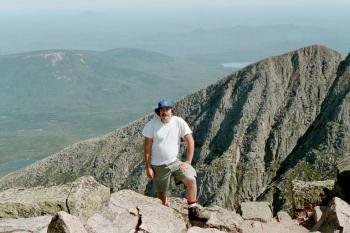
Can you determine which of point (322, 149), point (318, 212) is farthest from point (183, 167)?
point (322, 149)

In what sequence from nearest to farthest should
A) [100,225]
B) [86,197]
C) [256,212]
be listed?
1. [100,225]
2. [86,197]
3. [256,212]

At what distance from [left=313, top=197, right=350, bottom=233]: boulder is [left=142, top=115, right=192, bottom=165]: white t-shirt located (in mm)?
6762

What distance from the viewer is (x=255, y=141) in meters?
118

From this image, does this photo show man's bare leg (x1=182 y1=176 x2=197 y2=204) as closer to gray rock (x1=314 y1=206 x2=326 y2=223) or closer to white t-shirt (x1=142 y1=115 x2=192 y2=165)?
white t-shirt (x1=142 y1=115 x2=192 y2=165)

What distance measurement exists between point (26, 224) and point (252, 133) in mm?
103110

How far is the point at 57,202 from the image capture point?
20.5 m

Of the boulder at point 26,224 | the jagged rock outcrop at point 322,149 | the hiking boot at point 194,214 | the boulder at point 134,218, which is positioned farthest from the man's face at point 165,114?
the jagged rock outcrop at point 322,149

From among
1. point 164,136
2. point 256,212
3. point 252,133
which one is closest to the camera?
point 164,136

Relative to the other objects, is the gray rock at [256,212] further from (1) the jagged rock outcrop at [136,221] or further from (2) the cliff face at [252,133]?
(2) the cliff face at [252,133]

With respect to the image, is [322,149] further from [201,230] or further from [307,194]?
[201,230]

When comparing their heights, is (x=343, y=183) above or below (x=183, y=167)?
below

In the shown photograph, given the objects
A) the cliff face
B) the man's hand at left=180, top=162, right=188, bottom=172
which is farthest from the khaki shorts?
the cliff face

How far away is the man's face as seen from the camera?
66.8 feet

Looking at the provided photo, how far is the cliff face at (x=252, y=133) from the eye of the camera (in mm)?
108688
